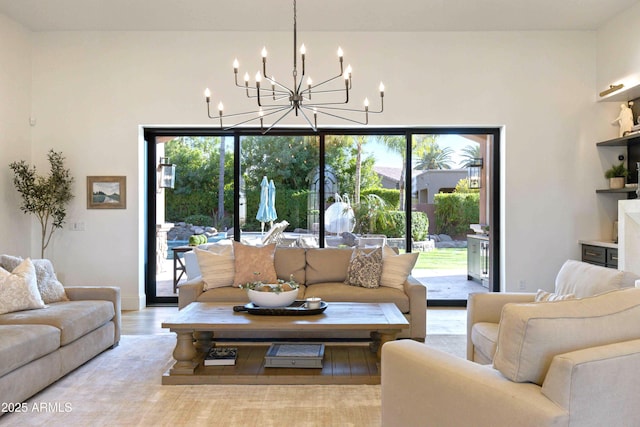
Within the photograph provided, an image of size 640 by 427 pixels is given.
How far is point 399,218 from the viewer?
21.6ft

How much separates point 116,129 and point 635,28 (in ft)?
20.1

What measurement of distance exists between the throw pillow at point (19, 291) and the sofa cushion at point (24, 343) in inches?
18.6

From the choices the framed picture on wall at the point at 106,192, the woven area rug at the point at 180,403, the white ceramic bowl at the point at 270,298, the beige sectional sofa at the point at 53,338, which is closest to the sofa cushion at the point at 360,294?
the white ceramic bowl at the point at 270,298

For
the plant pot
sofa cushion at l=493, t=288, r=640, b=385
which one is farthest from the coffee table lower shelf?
the plant pot

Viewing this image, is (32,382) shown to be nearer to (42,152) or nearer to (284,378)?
(284,378)

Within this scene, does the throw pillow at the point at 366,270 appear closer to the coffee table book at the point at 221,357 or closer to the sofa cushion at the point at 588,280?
the coffee table book at the point at 221,357

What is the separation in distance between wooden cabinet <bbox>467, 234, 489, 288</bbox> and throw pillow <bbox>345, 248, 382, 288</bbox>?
6.70 feet

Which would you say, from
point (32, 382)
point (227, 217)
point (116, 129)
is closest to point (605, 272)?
point (32, 382)

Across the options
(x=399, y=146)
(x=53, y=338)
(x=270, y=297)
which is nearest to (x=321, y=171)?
(x=399, y=146)

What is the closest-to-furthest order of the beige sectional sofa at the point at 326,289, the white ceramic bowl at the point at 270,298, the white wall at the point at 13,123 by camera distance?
the white ceramic bowl at the point at 270,298, the beige sectional sofa at the point at 326,289, the white wall at the point at 13,123

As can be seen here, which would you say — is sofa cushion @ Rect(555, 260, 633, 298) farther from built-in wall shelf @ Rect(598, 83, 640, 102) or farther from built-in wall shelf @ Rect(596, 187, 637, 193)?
built-in wall shelf @ Rect(598, 83, 640, 102)

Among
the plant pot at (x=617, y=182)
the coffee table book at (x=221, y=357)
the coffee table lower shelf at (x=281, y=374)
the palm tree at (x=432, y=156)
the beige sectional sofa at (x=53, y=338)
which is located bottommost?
the coffee table lower shelf at (x=281, y=374)

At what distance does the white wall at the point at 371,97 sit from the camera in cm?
622

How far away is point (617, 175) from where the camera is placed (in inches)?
236
